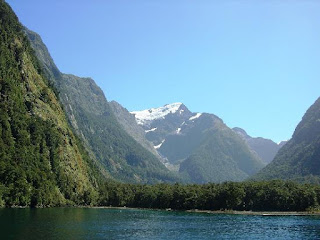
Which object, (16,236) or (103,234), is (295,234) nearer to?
(103,234)

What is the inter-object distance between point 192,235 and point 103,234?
91.1ft

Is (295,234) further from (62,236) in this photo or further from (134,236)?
(62,236)

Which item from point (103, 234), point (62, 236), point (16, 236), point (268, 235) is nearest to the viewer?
point (16, 236)

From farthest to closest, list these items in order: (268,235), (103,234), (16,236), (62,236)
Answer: (268,235) → (103,234) → (62,236) → (16,236)

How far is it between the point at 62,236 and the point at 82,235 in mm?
6809

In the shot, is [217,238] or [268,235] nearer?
[217,238]

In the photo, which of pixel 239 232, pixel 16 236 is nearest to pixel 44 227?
pixel 16 236

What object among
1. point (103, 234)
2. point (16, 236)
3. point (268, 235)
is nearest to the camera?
point (16, 236)

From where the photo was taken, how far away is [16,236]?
98.0 meters

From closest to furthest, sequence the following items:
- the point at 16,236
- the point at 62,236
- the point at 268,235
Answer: the point at 16,236, the point at 62,236, the point at 268,235

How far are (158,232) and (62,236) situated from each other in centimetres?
3665

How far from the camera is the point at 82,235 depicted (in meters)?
112

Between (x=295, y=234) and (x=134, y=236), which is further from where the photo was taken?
(x=295, y=234)

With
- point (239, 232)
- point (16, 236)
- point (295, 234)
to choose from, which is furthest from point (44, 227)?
point (295, 234)
